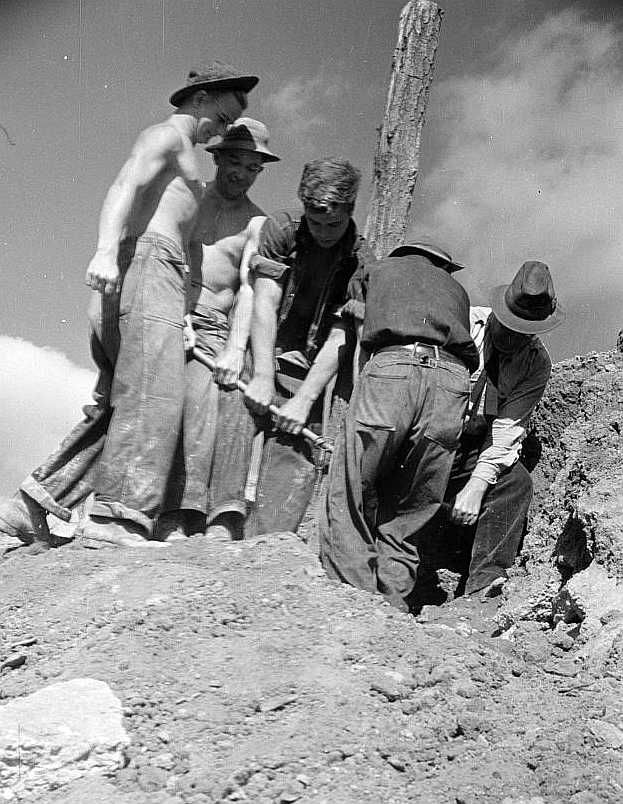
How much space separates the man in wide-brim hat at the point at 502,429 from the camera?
17.8ft

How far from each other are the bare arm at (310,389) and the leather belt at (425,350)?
491 mm

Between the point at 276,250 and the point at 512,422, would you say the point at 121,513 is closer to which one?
the point at 276,250

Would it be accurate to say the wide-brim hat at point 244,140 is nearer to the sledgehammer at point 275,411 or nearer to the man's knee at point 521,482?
the sledgehammer at point 275,411

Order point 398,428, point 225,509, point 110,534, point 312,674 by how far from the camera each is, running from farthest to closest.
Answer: point 225,509 → point 110,534 → point 398,428 → point 312,674

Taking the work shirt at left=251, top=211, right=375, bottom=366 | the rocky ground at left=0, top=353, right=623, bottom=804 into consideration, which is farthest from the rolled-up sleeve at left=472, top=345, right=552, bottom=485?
the work shirt at left=251, top=211, right=375, bottom=366

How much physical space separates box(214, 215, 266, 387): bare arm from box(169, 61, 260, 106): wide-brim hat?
0.84 meters

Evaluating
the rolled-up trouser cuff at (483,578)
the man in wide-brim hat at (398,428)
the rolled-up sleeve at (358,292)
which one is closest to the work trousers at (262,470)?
the man in wide-brim hat at (398,428)

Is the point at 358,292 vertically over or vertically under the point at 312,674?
over

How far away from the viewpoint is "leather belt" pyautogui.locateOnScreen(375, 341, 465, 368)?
5270 mm

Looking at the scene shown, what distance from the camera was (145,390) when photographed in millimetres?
5469

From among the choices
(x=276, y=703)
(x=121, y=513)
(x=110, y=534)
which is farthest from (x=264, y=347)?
(x=276, y=703)

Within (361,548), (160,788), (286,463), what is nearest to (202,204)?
(286,463)

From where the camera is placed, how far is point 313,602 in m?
4.43

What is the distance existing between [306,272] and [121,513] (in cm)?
176
